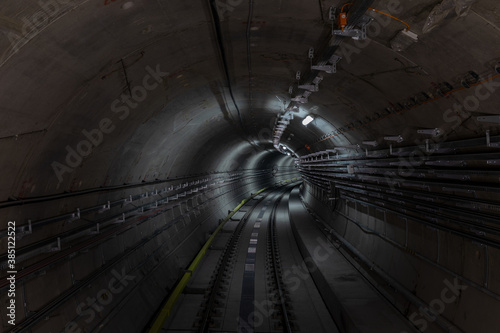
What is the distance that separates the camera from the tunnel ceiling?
3508 mm

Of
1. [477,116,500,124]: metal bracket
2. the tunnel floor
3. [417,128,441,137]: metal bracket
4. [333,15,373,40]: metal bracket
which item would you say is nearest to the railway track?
the tunnel floor

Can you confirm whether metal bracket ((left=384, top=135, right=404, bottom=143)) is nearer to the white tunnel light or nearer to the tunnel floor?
the tunnel floor

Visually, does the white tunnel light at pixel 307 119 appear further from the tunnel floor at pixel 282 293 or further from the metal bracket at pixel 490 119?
the metal bracket at pixel 490 119

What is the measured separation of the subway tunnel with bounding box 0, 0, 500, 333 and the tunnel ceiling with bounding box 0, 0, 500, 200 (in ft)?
0.09

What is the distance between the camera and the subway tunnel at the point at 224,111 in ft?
12.9

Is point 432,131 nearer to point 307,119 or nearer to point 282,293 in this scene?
point 282,293

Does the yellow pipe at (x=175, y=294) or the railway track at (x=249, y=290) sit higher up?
the yellow pipe at (x=175, y=294)

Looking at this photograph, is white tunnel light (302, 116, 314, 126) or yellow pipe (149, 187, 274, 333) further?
white tunnel light (302, 116, 314, 126)

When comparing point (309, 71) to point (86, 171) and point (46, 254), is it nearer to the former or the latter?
point (86, 171)

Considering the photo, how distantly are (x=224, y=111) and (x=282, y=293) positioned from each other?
583 centimetres

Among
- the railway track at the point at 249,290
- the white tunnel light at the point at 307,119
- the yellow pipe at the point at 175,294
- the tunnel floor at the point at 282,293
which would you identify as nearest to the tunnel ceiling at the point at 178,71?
the white tunnel light at the point at 307,119

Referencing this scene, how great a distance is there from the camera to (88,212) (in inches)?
243

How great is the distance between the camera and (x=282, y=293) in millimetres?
8930

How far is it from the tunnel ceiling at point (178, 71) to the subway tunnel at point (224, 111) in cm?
3
